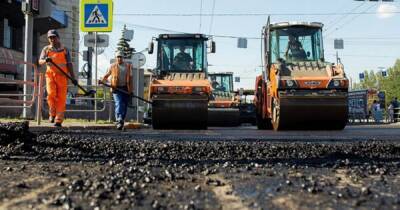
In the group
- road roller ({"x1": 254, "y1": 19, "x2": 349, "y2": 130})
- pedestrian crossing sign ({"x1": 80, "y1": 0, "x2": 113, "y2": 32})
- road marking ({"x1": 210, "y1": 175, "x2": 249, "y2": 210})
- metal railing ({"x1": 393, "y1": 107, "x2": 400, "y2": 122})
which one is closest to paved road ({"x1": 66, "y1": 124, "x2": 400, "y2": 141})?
road roller ({"x1": 254, "y1": 19, "x2": 349, "y2": 130})

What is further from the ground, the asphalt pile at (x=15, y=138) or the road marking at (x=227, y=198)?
the asphalt pile at (x=15, y=138)

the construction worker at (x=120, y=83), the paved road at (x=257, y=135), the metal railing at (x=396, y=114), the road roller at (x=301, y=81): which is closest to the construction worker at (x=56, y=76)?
the paved road at (x=257, y=135)

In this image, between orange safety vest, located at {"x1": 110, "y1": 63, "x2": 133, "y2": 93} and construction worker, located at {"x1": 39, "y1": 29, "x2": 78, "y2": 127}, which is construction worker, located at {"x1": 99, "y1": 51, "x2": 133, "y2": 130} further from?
construction worker, located at {"x1": 39, "y1": 29, "x2": 78, "y2": 127}

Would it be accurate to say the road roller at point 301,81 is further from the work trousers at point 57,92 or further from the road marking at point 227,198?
the road marking at point 227,198

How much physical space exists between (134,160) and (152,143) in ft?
6.31

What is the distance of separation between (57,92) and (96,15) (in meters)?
4.00

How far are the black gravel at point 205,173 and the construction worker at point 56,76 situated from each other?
3.20 m

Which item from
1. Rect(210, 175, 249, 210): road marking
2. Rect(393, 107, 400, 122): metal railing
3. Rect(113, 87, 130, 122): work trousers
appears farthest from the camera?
Rect(393, 107, 400, 122): metal railing

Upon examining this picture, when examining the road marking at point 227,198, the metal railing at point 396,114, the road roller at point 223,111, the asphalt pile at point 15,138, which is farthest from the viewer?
the metal railing at point 396,114

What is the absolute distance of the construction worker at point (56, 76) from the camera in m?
10.6

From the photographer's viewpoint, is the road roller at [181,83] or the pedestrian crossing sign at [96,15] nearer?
the road roller at [181,83]

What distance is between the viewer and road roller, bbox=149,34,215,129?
13.0 metres

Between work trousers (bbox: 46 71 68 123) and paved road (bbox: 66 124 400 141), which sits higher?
work trousers (bbox: 46 71 68 123)

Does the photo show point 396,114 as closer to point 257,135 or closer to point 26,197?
point 257,135
